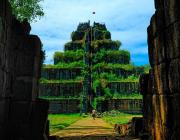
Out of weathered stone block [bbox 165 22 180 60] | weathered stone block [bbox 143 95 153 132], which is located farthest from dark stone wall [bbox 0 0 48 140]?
weathered stone block [bbox 165 22 180 60]

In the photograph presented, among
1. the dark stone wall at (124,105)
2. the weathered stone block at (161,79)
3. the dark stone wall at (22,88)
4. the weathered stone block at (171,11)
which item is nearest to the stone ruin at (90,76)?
the dark stone wall at (124,105)

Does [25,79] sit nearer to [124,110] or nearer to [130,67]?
[124,110]

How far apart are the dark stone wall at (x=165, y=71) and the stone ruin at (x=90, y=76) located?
37701 millimetres

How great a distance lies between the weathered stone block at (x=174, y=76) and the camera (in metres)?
7.56

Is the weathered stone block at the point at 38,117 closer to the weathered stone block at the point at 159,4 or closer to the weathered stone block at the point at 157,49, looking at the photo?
the weathered stone block at the point at 157,49

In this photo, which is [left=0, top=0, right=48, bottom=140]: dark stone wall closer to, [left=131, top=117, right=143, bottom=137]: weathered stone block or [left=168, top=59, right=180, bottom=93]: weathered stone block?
[left=168, top=59, right=180, bottom=93]: weathered stone block

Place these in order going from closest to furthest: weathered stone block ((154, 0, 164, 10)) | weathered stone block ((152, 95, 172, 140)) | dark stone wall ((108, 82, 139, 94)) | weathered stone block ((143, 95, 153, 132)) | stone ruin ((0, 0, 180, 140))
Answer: stone ruin ((0, 0, 180, 140))
weathered stone block ((152, 95, 172, 140))
weathered stone block ((154, 0, 164, 10))
weathered stone block ((143, 95, 153, 132))
dark stone wall ((108, 82, 139, 94))

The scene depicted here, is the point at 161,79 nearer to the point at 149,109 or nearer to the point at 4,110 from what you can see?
the point at 149,109

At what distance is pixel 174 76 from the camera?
7.79 metres

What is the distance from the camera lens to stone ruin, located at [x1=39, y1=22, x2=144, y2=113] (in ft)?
158

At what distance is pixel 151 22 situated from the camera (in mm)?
9719

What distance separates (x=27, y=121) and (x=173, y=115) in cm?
377

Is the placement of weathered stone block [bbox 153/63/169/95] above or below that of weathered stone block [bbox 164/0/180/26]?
below

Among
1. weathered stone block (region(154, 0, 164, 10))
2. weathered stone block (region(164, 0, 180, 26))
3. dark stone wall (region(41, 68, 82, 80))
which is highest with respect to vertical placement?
dark stone wall (region(41, 68, 82, 80))
